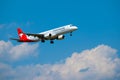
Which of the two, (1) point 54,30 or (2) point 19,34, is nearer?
(1) point 54,30

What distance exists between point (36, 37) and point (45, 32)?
5.77 m

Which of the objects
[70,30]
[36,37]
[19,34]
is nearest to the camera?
[70,30]

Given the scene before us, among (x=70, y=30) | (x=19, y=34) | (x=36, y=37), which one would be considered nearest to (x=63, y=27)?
(x=70, y=30)

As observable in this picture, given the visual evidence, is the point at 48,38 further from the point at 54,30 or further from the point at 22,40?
the point at 22,40

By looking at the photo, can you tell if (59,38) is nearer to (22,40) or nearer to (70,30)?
(70,30)

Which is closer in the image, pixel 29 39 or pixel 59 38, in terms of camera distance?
pixel 59 38

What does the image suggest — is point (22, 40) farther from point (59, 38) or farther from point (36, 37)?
point (59, 38)

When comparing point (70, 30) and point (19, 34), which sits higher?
point (19, 34)

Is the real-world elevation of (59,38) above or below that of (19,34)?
below

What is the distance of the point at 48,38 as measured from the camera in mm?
169875

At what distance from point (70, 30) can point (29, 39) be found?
27210 millimetres

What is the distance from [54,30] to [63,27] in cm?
468

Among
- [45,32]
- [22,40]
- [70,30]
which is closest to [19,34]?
[22,40]

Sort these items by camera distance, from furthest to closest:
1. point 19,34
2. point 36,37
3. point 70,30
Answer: point 19,34 < point 36,37 < point 70,30
